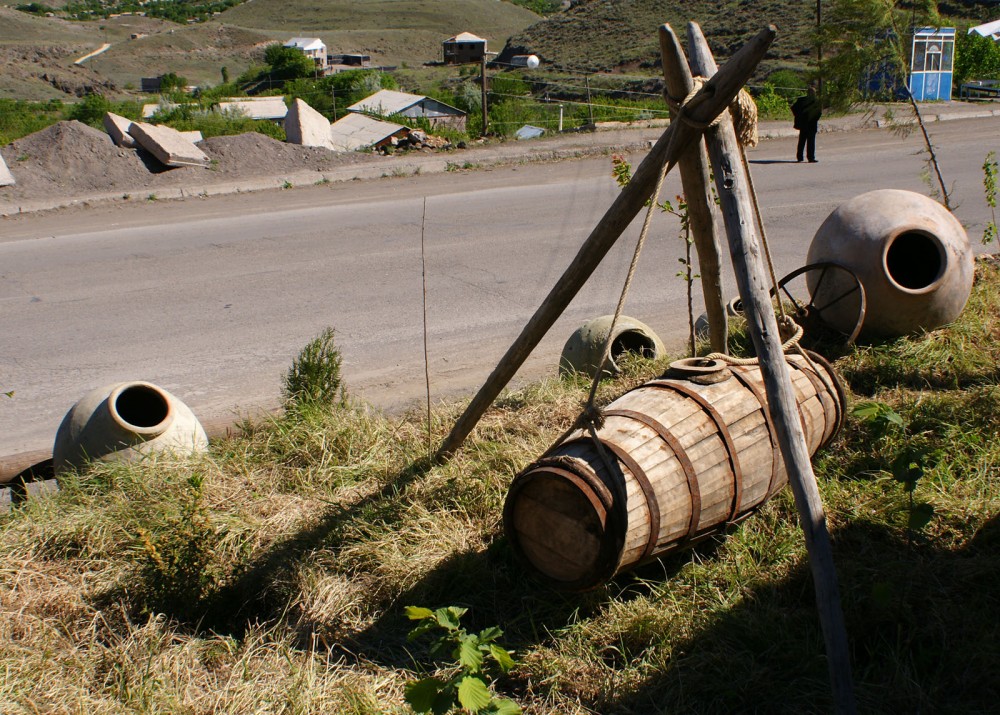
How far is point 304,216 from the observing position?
37.0 ft

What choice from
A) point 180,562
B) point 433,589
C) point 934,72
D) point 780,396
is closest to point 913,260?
point 780,396

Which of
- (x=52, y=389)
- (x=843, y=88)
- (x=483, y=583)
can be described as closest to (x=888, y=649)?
(x=483, y=583)

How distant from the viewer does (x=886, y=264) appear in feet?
17.7

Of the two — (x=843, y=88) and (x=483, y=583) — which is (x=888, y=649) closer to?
(x=483, y=583)

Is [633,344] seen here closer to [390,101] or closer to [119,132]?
[119,132]

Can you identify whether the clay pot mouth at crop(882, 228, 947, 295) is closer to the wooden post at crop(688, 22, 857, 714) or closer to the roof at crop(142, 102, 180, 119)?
the wooden post at crop(688, 22, 857, 714)

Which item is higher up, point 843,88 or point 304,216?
point 843,88

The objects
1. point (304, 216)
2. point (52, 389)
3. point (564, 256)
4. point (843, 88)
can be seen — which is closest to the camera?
point (52, 389)

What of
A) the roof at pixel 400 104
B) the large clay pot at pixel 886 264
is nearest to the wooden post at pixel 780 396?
the large clay pot at pixel 886 264

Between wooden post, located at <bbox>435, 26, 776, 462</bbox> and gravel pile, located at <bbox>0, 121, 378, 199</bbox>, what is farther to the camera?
gravel pile, located at <bbox>0, 121, 378, 199</bbox>

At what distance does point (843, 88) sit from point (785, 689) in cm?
511

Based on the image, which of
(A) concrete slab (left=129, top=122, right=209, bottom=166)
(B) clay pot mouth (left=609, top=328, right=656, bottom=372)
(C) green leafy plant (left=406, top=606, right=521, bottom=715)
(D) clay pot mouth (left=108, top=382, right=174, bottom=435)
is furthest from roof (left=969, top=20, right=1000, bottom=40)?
(C) green leafy plant (left=406, top=606, right=521, bottom=715)

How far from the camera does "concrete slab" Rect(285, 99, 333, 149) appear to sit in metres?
16.2

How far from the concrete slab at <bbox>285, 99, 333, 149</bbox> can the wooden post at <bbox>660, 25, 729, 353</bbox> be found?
43.4ft
